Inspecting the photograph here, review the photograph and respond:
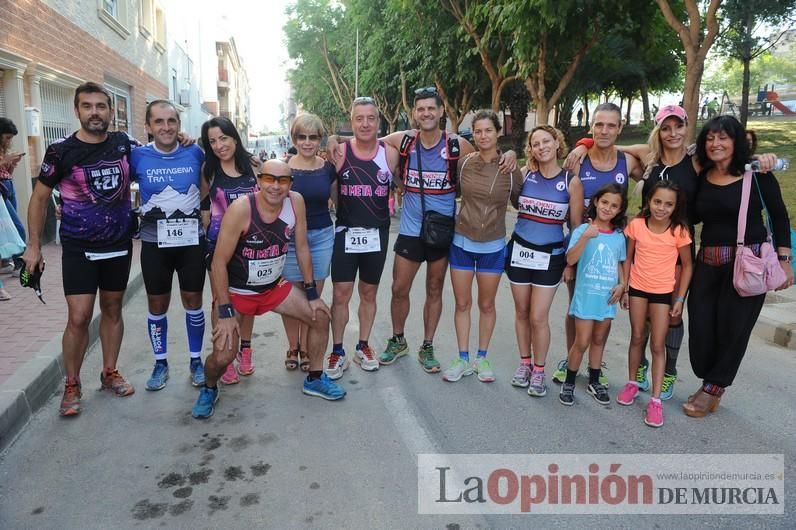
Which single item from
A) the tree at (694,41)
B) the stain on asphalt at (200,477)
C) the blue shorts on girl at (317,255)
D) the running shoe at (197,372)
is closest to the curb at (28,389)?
the running shoe at (197,372)

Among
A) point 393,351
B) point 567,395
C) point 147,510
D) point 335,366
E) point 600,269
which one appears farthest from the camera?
point 393,351

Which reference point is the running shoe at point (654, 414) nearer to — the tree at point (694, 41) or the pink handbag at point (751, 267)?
the pink handbag at point (751, 267)

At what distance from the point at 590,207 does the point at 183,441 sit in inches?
118

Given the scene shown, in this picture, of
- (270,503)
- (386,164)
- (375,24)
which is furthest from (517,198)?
(375,24)

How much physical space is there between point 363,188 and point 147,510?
2521 mm

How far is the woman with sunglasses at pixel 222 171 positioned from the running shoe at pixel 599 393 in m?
2.54

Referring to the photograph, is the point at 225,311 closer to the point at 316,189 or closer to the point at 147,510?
the point at 316,189

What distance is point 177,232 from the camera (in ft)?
13.2

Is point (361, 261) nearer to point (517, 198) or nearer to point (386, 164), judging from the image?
point (386, 164)

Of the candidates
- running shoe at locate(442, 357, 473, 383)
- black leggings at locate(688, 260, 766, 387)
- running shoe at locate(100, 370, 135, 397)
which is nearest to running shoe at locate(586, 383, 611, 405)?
black leggings at locate(688, 260, 766, 387)

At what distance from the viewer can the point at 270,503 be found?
2836mm

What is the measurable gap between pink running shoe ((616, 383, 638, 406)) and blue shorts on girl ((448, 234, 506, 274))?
1174 mm

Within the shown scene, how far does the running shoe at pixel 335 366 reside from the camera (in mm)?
4465

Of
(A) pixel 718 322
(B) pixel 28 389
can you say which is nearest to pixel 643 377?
(A) pixel 718 322
